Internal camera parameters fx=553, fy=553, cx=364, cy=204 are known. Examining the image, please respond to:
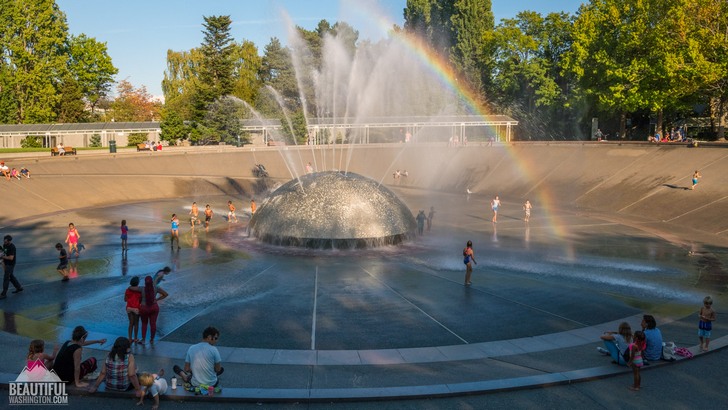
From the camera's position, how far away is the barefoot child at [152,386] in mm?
9062

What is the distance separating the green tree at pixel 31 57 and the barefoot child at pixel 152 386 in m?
76.7

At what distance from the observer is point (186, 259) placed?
21.2 metres

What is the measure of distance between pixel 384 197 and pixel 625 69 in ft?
131

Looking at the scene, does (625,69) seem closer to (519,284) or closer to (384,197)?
(384,197)

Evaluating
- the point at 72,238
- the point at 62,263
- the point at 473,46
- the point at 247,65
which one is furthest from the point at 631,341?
the point at 247,65

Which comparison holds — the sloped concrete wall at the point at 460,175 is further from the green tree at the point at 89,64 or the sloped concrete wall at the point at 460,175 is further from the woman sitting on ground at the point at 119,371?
the green tree at the point at 89,64

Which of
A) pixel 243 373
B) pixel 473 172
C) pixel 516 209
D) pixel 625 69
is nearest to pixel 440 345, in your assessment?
pixel 243 373

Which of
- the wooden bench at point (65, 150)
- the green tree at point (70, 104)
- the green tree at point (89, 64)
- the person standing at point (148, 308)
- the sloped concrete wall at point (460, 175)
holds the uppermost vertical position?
the green tree at point (89, 64)

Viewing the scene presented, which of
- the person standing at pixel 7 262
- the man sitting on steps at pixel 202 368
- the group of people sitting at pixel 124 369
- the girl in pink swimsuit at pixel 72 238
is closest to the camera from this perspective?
the group of people sitting at pixel 124 369

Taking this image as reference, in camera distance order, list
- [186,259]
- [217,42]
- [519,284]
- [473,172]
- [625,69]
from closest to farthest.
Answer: [519,284], [186,259], [473,172], [625,69], [217,42]

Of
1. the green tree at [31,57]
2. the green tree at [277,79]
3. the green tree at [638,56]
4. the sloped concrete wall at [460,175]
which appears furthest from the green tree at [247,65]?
the green tree at [638,56]

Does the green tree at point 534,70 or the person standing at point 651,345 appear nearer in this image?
the person standing at point 651,345

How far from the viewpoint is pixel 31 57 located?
73.9 m

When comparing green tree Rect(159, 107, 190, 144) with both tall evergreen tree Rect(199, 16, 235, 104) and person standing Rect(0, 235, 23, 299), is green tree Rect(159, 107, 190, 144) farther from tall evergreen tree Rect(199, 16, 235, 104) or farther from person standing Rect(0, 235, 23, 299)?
person standing Rect(0, 235, 23, 299)
